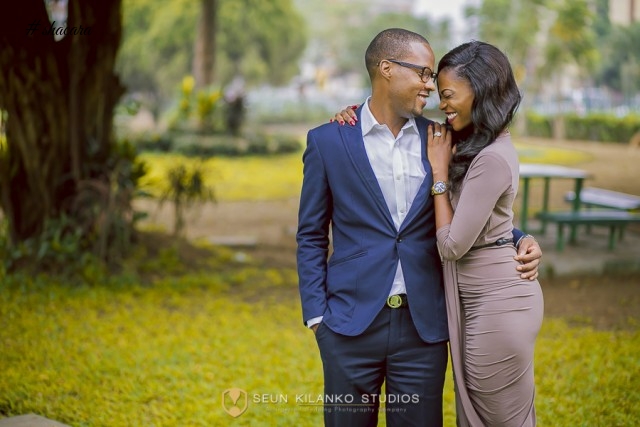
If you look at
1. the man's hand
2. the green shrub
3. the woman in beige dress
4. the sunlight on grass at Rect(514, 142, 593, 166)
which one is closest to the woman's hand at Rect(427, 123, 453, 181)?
the woman in beige dress

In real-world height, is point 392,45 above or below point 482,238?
above

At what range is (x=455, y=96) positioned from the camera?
2984 millimetres

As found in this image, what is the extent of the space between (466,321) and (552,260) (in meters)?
6.06

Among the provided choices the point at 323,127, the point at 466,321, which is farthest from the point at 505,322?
the point at 323,127

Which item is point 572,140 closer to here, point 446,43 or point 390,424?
point 446,43

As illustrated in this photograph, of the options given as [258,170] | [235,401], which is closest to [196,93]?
[258,170]

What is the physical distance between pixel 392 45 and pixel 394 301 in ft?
3.13

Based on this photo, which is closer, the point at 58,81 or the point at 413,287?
the point at 413,287

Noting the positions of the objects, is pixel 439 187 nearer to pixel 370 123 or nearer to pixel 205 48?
pixel 370 123

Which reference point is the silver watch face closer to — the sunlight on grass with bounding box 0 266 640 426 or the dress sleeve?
the dress sleeve

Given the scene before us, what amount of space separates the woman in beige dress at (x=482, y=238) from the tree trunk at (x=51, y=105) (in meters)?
5.51

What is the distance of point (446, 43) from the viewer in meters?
42.9

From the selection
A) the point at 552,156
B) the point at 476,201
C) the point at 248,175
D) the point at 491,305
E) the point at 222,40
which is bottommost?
the point at 248,175

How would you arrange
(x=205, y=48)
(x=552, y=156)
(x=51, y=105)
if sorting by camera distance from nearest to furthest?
(x=51, y=105) < (x=552, y=156) < (x=205, y=48)
